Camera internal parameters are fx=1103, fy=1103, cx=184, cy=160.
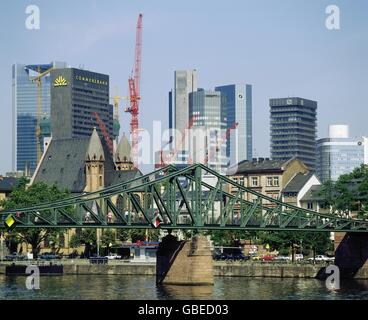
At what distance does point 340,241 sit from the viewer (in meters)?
148

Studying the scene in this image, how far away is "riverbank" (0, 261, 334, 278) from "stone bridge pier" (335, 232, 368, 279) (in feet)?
11.5

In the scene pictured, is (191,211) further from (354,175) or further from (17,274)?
(354,175)

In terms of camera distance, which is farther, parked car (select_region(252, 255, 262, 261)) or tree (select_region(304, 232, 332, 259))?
parked car (select_region(252, 255, 262, 261))

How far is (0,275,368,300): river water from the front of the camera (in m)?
104

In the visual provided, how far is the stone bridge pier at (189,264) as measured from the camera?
12569 cm

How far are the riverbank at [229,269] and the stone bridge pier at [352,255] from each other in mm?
3519

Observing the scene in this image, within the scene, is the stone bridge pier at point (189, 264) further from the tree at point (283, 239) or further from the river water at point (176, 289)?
the tree at point (283, 239)

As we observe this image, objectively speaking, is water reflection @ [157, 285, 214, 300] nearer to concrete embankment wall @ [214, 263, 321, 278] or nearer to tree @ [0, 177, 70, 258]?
concrete embankment wall @ [214, 263, 321, 278]

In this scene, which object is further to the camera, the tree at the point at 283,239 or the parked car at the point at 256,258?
the tree at the point at 283,239

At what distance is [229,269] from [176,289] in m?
33.6

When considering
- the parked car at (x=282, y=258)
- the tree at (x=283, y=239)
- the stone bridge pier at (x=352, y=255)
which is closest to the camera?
the stone bridge pier at (x=352, y=255)

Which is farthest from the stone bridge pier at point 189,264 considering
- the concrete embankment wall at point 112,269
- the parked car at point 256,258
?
the parked car at point 256,258

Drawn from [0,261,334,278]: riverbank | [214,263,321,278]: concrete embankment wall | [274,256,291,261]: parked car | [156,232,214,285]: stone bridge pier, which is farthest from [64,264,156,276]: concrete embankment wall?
[156,232,214,285]: stone bridge pier
